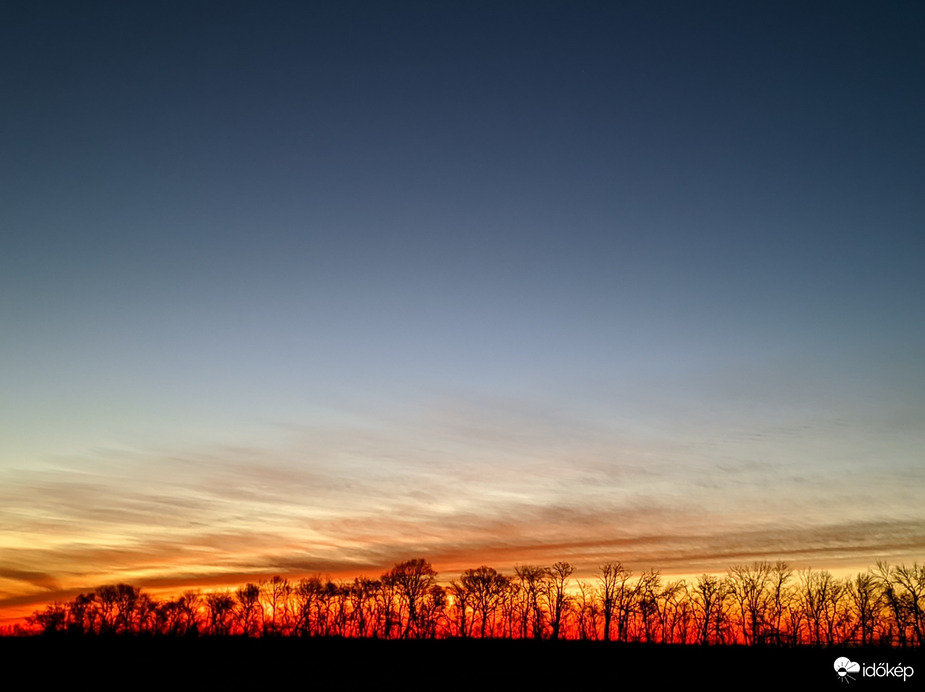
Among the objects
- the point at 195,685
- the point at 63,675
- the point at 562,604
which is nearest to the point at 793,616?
the point at 562,604

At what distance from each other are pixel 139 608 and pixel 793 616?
164 metres

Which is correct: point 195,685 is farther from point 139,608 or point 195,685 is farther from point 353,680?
point 139,608

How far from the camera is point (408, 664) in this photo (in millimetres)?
101500

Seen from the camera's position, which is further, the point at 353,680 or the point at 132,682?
the point at 353,680

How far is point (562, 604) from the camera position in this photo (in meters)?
194

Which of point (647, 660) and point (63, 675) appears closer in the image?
point (63, 675)

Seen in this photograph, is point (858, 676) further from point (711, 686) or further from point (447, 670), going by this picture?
point (447, 670)

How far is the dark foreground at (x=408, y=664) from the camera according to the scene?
250ft

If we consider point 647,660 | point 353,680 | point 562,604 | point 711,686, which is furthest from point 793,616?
point 353,680

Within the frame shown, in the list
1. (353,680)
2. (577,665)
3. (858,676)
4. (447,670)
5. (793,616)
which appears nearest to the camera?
(353,680)

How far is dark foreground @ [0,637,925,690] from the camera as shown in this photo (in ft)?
250

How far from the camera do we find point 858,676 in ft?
297

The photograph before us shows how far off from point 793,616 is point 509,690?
13105cm

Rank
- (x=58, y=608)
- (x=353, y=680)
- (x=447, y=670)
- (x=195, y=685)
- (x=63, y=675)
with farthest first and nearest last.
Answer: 1. (x=58, y=608)
2. (x=447, y=670)
3. (x=353, y=680)
4. (x=195, y=685)
5. (x=63, y=675)
